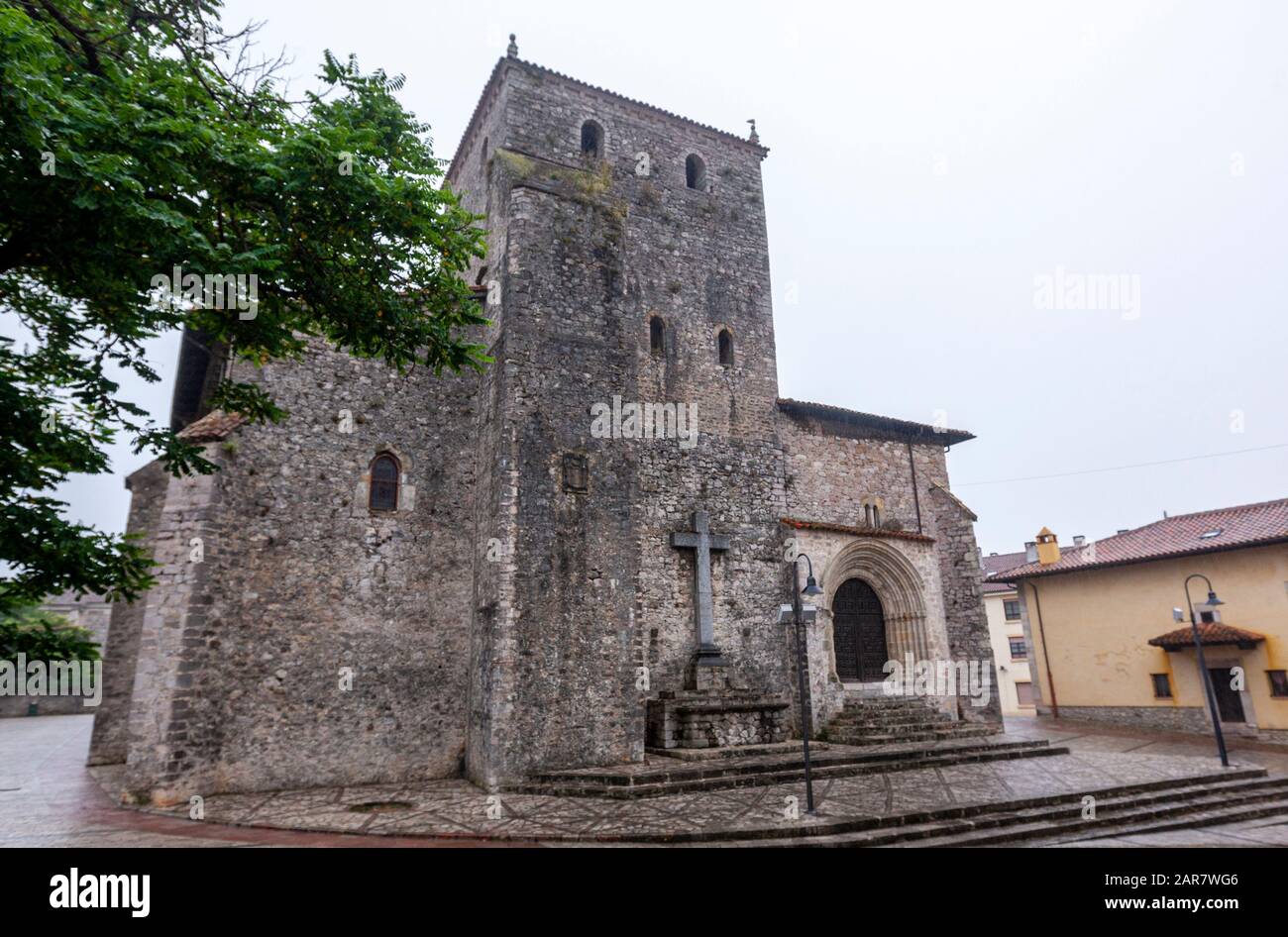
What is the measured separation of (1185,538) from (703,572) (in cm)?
1563

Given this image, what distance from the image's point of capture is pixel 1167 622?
19844mm

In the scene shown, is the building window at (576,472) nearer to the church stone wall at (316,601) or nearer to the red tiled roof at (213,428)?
the church stone wall at (316,601)

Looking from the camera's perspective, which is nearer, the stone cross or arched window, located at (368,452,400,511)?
arched window, located at (368,452,400,511)

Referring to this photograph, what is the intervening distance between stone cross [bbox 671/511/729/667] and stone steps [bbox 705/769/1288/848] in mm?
5584

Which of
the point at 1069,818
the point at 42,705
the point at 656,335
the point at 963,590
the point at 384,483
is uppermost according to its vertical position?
the point at 656,335

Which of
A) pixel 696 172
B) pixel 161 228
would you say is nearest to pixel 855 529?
pixel 696 172

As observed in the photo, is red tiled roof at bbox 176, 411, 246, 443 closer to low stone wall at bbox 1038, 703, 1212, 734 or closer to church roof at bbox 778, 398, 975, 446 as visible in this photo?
church roof at bbox 778, 398, 975, 446

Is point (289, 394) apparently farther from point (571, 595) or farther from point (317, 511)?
point (571, 595)

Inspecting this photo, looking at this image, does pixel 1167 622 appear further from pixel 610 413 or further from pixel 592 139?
pixel 592 139

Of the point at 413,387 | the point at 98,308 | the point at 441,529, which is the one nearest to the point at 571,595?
the point at 441,529

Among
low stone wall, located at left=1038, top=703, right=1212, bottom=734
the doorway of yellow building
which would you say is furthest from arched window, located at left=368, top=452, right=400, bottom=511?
low stone wall, located at left=1038, top=703, right=1212, bottom=734

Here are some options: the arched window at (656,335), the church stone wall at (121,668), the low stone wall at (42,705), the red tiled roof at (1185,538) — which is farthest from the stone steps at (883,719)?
the low stone wall at (42,705)

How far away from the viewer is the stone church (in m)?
11.3

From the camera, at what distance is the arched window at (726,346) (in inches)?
652
